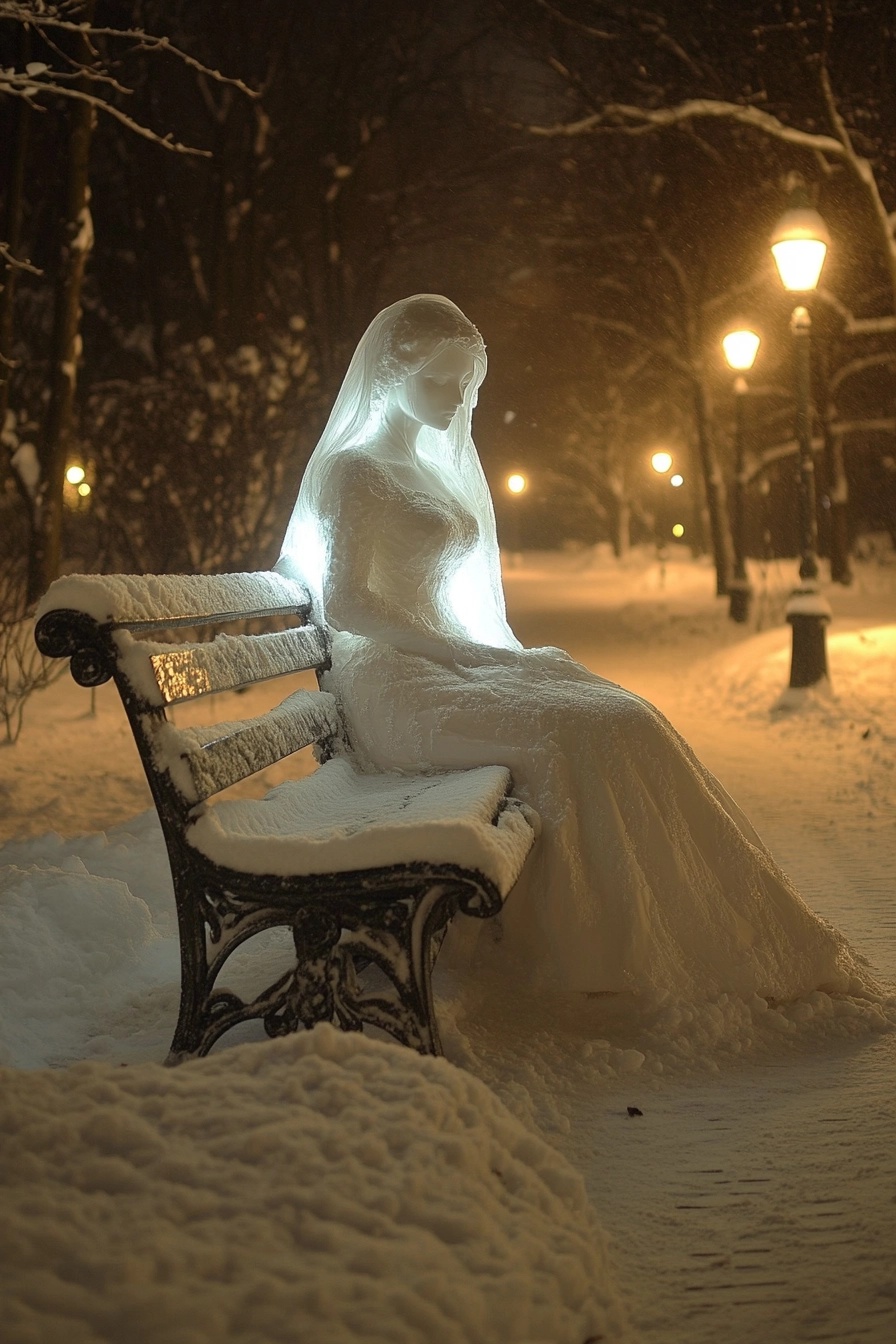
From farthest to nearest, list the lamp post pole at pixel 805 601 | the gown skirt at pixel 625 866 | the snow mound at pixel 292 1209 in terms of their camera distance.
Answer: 1. the lamp post pole at pixel 805 601
2. the gown skirt at pixel 625 866
3. the snow mound at pixel 292 1209

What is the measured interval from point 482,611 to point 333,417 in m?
0.82

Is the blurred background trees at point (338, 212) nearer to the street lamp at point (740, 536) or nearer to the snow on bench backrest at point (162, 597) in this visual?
the street lamp at point (740, 536)

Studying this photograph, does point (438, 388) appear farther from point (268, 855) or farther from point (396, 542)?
point (268, 855)

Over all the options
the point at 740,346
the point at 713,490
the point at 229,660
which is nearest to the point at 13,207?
the point at 740,346

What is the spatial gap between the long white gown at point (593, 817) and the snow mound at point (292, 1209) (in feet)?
3.37

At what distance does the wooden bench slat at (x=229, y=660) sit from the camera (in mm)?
2770

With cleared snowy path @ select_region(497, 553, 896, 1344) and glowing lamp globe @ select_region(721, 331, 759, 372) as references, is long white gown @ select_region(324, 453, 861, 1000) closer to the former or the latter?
cleared snowy path @ select_region(497, 553, 896, 1344)

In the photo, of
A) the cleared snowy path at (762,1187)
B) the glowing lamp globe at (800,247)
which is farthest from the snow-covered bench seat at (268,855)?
the glowing lamp globe at (800,247)

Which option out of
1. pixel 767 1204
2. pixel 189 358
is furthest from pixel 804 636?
pixel 767 1204

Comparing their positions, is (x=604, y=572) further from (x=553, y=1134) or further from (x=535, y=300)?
(x=553, y=1134)

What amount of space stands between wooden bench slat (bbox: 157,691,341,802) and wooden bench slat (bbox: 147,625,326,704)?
93 millimetres

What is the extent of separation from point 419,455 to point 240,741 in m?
1.44

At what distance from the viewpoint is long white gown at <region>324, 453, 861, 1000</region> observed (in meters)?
3.20

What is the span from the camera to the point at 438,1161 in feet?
6.39
